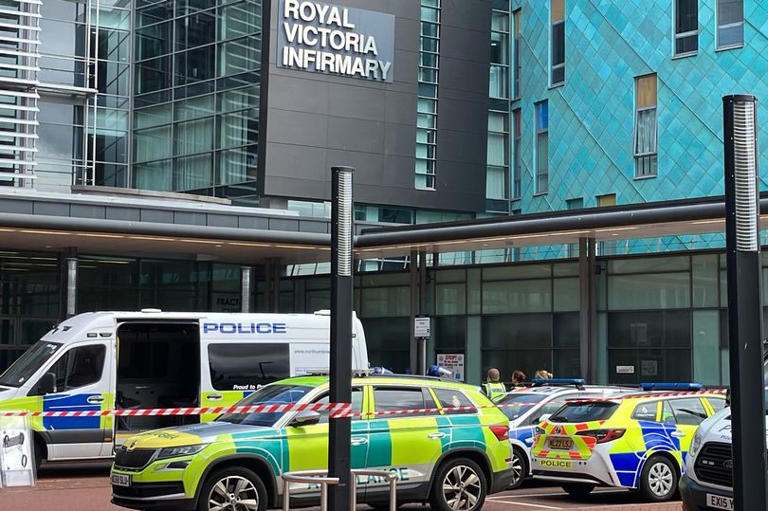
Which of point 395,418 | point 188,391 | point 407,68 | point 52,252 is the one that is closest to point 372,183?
point 407,68

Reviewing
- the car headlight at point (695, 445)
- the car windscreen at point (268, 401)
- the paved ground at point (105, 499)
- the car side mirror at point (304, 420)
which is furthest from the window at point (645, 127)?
the car headlight at point (695, 445)

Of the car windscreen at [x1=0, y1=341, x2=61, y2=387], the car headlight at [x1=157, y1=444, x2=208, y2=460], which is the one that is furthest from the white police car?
the car windscreen at [x1=0, y1=341, x2=61, y2=387]

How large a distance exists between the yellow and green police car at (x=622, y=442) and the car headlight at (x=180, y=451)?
547 cm

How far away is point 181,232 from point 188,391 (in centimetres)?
894

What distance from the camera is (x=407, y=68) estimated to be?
41969 mm

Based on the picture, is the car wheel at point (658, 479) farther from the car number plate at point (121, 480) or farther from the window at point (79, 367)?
the window at point (79, 367)

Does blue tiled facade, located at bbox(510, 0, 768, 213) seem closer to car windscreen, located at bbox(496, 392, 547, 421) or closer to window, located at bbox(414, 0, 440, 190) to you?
window, located at bbox(414, 0, 440, 190)

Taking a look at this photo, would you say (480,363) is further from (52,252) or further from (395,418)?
(395,418)

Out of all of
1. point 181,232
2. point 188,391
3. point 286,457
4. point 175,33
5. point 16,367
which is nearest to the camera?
point 286,457

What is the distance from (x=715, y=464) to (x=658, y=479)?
614cm

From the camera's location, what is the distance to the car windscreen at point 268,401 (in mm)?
14500

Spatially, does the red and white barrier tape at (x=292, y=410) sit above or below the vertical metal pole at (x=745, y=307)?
below

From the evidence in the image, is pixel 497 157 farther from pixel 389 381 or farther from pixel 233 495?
pixel 233 495

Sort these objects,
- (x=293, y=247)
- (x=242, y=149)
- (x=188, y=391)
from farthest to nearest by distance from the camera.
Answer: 1. (x=242, y=149)
2. (x=293, y=247)
3. (x=188, y=391)
